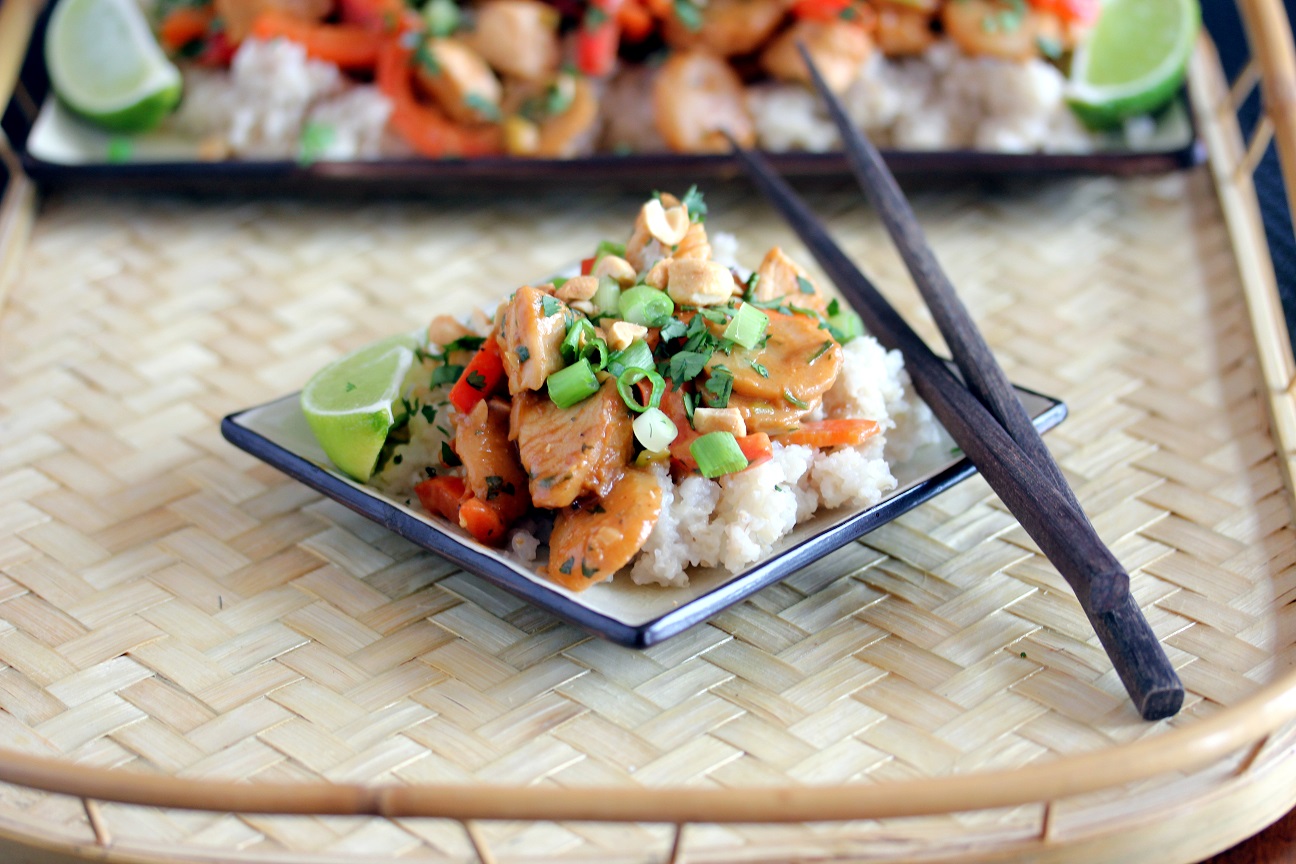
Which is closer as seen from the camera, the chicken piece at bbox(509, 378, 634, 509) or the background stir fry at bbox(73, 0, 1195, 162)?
the chicken piece at bbox(509, 378, 634, 509)

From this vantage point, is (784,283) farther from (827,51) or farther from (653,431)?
(827,51)

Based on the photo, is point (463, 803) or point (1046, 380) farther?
point (1046, 380)

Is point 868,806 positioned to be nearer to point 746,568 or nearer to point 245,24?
point 746,568

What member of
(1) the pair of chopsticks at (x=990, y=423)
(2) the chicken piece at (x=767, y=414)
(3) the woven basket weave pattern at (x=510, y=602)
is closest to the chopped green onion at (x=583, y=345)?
(2) the chicken piece at (x=767, y=414)

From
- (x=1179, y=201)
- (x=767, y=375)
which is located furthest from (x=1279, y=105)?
(x=767, y=375)

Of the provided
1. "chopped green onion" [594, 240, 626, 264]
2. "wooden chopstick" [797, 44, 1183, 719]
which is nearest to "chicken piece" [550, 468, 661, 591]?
"chopped green onion" [594, 240, 626, 264]

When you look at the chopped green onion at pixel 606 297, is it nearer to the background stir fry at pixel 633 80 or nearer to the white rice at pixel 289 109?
the background stir fry at pixel 633 80

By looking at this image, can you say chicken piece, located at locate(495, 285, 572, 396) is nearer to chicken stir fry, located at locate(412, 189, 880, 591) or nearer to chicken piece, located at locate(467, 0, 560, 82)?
chicken stir fry, located at locate(412, 189, 880, 591)
